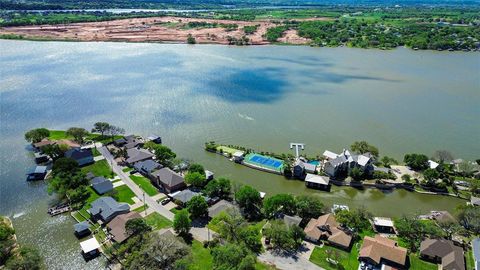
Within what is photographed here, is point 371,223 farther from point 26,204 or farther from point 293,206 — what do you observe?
point 26,204

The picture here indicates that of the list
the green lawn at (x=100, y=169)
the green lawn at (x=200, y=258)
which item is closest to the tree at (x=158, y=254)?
the green lawn at (x=200, y=258)

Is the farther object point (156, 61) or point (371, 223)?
point (156, 61)

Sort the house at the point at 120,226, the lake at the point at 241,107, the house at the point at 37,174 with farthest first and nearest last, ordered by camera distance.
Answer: the house at the point at 37,174 → the lake at the point at 241,107 → the house at the point at 120,226

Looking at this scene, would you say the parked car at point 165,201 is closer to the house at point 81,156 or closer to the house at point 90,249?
the house at point 90,249

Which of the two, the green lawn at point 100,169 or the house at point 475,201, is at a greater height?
the green lawn at point 100,169

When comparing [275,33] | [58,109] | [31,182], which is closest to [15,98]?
[58,109]

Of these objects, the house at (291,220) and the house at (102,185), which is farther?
the house at (102,185)
